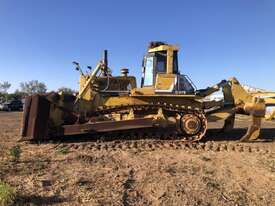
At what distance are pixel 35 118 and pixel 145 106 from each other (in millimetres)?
3698

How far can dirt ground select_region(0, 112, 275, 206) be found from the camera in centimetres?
582

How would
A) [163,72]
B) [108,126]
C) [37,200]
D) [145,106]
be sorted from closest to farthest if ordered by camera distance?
[37,200] < [108,126] < [145,106] < [163,72]

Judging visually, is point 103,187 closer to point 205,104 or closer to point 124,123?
point 124,123

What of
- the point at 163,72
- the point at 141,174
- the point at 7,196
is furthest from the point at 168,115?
the point at 7,196

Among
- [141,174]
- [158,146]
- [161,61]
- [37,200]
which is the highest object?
[161,61]

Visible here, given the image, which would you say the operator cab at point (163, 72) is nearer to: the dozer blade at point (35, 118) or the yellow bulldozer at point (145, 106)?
the yellow bulldozer at point (145, 106)

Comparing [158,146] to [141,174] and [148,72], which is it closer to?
[148,72]

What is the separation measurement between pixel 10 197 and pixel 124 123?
691 cm

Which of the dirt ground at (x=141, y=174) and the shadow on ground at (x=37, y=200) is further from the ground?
the dirt ground at (x=141, y=174)

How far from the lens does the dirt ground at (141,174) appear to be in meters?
5.82

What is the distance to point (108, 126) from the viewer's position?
39.9ft

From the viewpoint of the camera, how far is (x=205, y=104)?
1277 centimetres

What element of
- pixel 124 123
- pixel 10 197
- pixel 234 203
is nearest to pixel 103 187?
pixel 10 197

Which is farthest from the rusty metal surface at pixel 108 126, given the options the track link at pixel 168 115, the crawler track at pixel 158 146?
the crawler track at pixel 158 146
